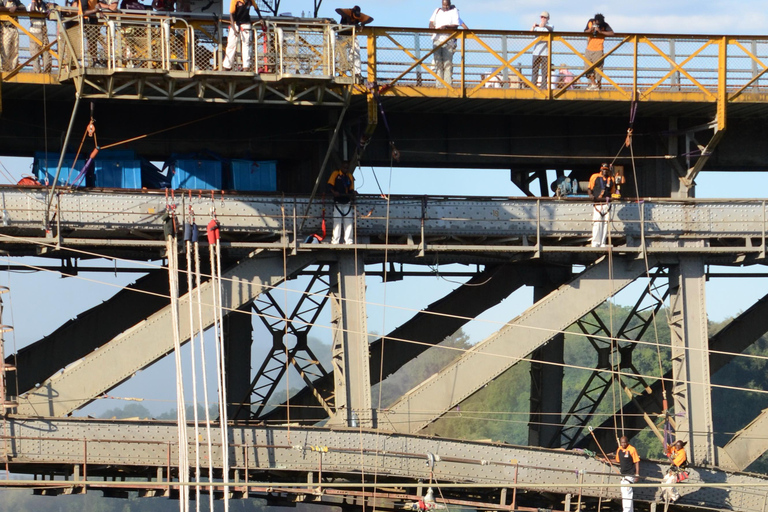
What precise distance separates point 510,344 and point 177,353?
25.3 feet

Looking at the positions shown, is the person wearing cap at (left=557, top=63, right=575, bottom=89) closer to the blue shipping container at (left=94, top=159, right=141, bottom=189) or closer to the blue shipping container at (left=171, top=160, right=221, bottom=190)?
the blue shipping container at (left=171, top=160, right=221, bottom=190)

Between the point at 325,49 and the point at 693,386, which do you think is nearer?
the point at 325,49

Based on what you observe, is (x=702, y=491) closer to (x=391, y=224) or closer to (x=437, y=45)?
(x=391, y=224)

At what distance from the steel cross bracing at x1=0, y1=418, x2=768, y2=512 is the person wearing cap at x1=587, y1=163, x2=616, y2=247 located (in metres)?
5.09

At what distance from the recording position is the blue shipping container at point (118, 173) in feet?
97.0

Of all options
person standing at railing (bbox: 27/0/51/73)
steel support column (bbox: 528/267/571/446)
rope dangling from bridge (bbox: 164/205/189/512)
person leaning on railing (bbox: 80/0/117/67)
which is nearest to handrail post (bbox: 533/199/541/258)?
steel support column (bbox: 528/267/571/446)

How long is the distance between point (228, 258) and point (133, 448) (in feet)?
17.5

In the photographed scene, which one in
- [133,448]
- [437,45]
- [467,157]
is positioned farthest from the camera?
[467,157]

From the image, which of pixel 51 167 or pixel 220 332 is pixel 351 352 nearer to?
pixel 220 332

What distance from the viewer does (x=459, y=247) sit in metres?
28.6

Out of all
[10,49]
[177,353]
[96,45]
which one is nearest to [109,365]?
[177,353]

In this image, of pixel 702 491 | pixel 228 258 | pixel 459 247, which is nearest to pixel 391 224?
pixel 459 247

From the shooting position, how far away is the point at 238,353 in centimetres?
3253

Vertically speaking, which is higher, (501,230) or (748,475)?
(501,230)
